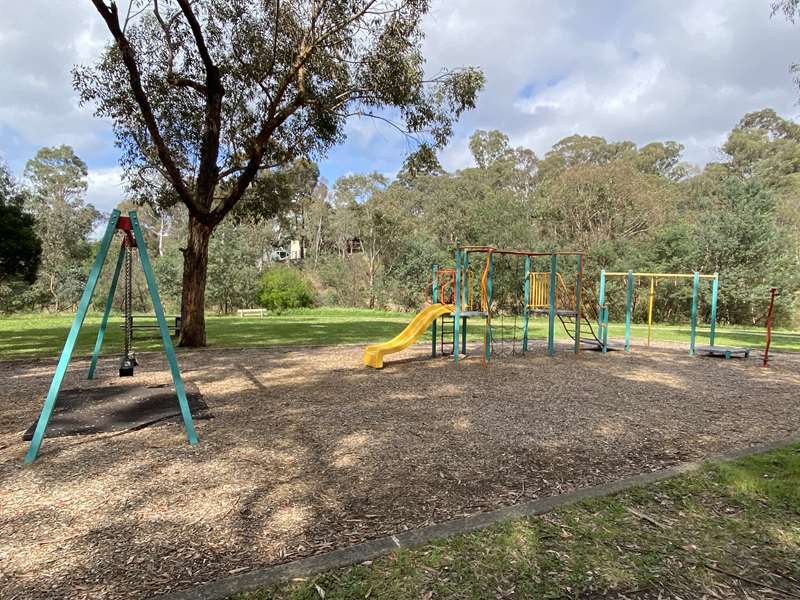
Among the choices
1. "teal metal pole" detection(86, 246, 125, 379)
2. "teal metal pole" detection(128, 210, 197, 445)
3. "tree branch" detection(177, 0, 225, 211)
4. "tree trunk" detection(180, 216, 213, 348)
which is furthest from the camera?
"tree trunk" detection(180, 216, 213, 348)

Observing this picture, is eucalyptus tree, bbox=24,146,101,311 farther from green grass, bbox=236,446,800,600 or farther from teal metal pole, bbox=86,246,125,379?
green grass, bbox=236,446,800,600

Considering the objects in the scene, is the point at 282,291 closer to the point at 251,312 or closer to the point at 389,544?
the point at 251,312

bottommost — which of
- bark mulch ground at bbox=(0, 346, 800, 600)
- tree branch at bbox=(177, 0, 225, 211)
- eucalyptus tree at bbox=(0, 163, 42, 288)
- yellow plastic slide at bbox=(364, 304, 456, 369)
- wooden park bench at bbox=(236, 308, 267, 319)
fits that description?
wooden park bench at bbox=(236, 308, 267, 319)

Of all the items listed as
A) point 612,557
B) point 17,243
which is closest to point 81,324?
point 612,557

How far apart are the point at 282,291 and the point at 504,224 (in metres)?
14.6

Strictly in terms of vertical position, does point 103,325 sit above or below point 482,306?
below

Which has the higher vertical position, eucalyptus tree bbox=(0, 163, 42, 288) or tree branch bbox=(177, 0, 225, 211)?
tree branch bbox=(177, 0, 225, 211)

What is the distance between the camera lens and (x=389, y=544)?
8.21 ft

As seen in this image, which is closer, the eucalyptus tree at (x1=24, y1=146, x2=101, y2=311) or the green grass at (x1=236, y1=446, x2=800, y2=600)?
the green grass at (x1=236, y1=446, x2=800, y2=600)

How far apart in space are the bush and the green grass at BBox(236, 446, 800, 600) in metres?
28.9

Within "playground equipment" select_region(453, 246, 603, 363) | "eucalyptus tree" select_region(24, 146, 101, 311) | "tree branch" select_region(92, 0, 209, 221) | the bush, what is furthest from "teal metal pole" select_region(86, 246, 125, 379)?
"eucalyptus tree" select_region(24, 146, 101, 311)

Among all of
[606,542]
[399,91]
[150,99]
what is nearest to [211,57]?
[150,99]

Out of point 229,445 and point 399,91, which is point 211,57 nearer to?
point 399,91

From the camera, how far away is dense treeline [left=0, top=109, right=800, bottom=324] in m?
24.2
